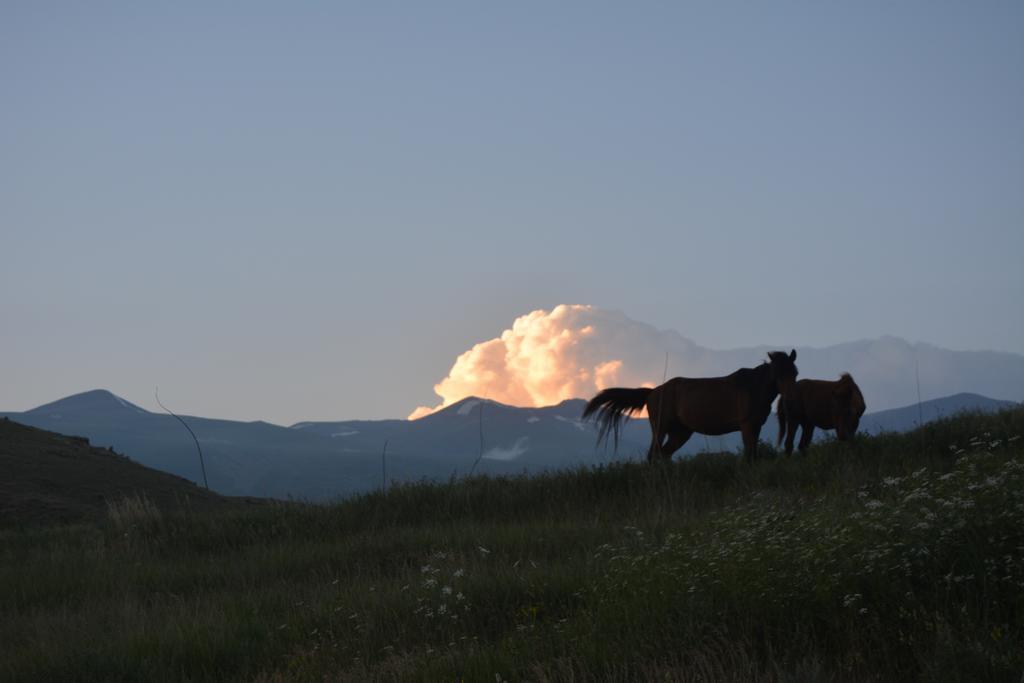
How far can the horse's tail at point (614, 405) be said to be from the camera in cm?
1614

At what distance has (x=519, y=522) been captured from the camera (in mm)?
12617

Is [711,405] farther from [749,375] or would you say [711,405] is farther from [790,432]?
[790,432]

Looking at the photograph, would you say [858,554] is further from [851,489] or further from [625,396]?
[625,396]

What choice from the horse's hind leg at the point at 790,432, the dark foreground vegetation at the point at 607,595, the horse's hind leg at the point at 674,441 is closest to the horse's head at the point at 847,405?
the horse's hind leg at the point at 790,432

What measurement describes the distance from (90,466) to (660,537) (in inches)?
786

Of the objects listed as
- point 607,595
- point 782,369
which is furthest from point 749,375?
point 607,595

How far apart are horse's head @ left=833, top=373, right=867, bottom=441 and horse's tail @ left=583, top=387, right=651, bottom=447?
295 cm

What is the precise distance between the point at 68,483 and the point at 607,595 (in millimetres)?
19617

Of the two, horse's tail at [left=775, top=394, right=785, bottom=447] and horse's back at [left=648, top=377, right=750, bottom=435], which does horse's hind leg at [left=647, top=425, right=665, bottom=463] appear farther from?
horse's tail at [left=775, top=394, right=785, bottom=447]

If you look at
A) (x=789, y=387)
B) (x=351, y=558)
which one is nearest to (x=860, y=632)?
(x=351, y=558)

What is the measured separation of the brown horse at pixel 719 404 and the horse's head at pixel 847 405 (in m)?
1.02

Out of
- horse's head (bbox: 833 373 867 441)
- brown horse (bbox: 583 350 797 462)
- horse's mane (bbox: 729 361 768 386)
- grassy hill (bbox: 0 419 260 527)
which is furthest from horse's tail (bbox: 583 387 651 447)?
grassy hill (bbox: 0 419 260 527)

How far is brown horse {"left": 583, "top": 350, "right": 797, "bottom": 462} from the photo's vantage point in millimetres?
14320

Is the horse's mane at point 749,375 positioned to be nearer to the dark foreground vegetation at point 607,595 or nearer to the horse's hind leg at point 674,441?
the horse's hind leg at point 674,441
